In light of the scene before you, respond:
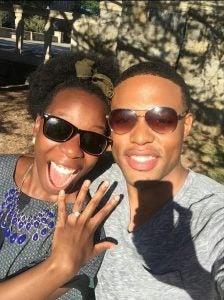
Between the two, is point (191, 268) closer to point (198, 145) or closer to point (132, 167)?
point (132, 167)

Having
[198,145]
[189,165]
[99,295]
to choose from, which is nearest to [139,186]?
[99,295]

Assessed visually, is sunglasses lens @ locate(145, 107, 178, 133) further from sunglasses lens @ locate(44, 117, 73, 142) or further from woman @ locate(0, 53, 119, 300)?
sunglasses lens @ locate(44, 117, 73, 142)

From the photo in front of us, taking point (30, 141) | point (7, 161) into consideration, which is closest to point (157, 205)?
point (7, 161)

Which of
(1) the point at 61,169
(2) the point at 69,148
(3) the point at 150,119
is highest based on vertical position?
(3) the point at 150,119

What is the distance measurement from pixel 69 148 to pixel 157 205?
641mm

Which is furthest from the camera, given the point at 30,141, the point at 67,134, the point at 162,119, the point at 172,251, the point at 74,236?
the point at 30,141

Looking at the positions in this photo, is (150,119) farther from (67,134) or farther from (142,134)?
(67,134)

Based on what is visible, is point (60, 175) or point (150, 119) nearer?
point (150, 119)

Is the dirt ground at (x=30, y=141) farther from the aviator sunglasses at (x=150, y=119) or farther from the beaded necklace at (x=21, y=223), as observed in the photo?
the aviator sunglasses at (x=150, y=119)

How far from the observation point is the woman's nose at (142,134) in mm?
2201

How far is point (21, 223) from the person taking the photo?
2.23 m

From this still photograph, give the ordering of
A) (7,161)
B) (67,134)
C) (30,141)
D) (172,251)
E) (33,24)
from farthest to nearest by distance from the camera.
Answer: (33,24)
(30,141)
(7,161)
(67,134)
(172,251)

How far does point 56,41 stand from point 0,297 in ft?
152

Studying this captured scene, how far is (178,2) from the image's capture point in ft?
29.5
